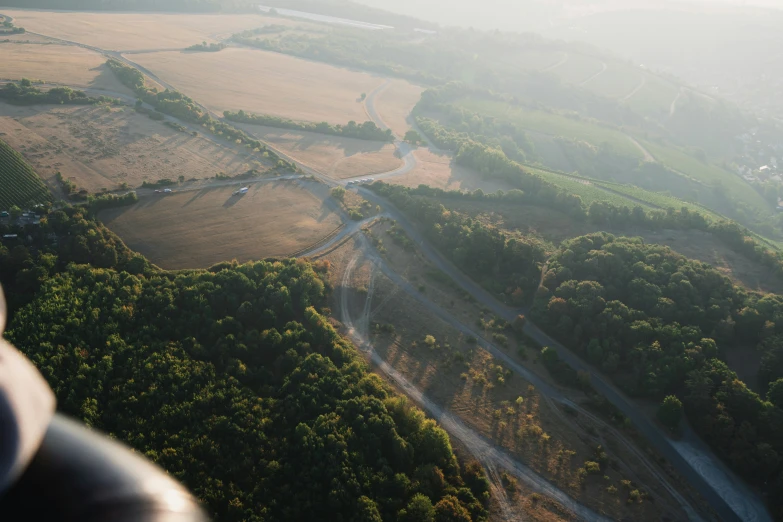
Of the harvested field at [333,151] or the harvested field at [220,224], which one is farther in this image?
the harvested field at [333,151]

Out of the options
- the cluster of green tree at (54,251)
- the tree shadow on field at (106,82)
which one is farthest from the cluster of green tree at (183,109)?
the cluster of green tree at (54,251)

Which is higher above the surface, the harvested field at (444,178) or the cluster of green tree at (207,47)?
the cluster of green tree at (207,47)

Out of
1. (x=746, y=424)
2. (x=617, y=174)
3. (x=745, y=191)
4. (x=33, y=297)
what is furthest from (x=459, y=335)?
(x=745, y=191)

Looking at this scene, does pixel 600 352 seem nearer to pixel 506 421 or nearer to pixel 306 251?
pixel 506 421

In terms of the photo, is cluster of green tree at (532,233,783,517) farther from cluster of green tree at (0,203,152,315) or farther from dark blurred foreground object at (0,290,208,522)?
dark blurred foreground object at (0,290,208,522)

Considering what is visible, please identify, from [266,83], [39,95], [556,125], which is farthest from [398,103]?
[39,95]

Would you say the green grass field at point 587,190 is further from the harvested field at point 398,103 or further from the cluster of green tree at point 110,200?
the cluster of green tree at point 110,200

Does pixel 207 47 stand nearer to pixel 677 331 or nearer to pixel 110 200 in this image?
pixel 110 200
